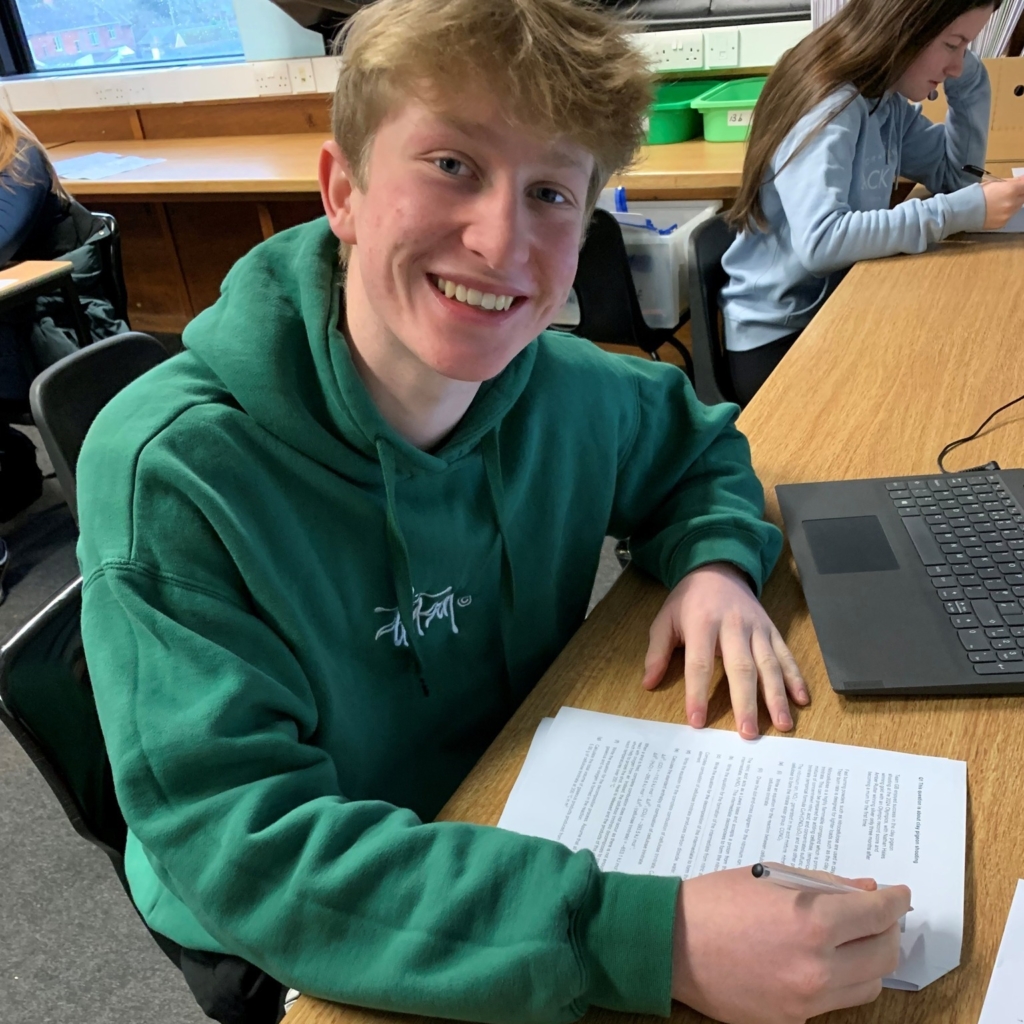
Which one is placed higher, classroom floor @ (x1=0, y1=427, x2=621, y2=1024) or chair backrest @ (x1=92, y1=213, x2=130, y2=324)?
chair backrest @ (x1=92, y1=213, x2=130, y2=324)

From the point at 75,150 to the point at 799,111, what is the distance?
3.37 m

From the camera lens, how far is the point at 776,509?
97cm

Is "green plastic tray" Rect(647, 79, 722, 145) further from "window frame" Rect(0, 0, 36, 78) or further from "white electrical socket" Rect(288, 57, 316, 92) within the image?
"window frame" Rect(0, 0, 36, 78)

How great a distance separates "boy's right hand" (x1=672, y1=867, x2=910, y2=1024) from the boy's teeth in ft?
1.43

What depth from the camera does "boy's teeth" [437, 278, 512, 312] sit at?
2.25ft

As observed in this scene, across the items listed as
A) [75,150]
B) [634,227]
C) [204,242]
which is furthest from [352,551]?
[75,150]

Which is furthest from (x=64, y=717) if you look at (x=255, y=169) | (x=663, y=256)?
(x=255, y=169)

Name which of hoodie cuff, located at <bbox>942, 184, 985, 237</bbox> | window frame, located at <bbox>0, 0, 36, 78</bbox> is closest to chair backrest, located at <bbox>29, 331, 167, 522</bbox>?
hoodie cuff, located at <bbox>942, 184, 985, 237</bbox>

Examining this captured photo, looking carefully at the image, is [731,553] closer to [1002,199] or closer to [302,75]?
[1002,199]

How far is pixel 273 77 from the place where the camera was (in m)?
→ 3.55

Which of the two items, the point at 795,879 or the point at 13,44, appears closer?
the point at 795,879

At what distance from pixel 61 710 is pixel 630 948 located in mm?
481

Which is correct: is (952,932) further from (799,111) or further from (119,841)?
(799,111)

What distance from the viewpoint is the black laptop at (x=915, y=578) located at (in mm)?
720
